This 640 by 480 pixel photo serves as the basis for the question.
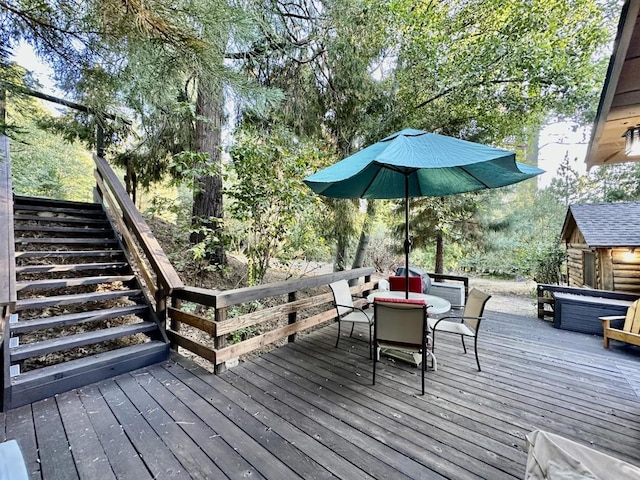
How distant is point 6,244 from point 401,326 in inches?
134

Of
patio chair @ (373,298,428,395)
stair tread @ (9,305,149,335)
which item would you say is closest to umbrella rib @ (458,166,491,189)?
patio chair @ (373,298,428,395)

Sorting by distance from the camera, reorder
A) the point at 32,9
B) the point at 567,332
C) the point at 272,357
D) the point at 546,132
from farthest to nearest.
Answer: the point at 546,132 → the point at 567,332 → the point at 272,357 → the point at 32,9

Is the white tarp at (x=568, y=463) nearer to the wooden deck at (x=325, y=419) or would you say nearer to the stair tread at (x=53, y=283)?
the wooden deck at (x=325, y=419)

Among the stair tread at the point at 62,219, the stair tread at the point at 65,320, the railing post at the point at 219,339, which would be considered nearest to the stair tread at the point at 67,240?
the stair tread at the point at 62,219

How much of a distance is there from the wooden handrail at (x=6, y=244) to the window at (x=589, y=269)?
32.7ft

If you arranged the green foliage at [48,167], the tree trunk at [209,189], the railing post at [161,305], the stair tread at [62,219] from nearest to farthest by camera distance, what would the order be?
the railing post at [161,305]
the stair tread at [62,219]
the tree trunk at [209,189]
the green foliage at [48,167]

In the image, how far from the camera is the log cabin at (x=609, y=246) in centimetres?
595

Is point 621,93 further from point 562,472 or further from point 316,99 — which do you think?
point 316,99

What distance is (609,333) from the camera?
3.51 metres

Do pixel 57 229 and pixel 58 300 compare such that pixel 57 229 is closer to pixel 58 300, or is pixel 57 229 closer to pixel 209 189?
pixel 58 300

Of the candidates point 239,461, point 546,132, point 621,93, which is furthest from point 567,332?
point 546,132

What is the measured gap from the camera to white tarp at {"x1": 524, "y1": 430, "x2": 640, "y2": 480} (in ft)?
3.01

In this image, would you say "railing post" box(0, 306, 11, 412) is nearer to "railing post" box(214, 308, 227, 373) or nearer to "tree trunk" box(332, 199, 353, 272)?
"railing post" box(214, 308, 227, 373)

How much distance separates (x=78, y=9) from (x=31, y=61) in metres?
0.54
